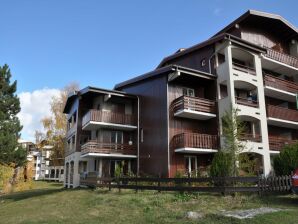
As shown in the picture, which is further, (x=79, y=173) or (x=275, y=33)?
(x=275, y=33)

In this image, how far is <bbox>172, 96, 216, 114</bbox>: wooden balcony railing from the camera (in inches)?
889

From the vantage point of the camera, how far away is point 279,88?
86.1ft

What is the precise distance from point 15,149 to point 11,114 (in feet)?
16.3

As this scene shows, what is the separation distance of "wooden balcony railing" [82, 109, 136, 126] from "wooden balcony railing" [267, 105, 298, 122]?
38.2 feet

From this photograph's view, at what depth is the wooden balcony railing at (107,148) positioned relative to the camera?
24.5 meters

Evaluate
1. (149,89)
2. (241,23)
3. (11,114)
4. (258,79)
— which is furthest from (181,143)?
(11,114)

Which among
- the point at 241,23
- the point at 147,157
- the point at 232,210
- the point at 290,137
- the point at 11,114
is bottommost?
the point at 232,210

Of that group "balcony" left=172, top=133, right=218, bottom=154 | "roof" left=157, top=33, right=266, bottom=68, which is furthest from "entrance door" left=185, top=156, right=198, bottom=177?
"roof" left=157, top=33, right=266, bottom=68

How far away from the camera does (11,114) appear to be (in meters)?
33.8

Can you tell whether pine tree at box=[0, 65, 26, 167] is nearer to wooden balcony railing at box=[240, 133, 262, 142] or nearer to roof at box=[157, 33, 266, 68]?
roof at box=[157, 33, 266, 68]

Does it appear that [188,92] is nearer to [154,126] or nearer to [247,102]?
[154,126]

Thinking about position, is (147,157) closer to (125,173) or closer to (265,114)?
(125,173)

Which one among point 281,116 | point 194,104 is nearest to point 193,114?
point 194,104

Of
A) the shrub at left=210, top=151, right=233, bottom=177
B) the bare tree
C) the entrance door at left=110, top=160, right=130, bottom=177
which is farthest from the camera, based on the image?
the bare tree
